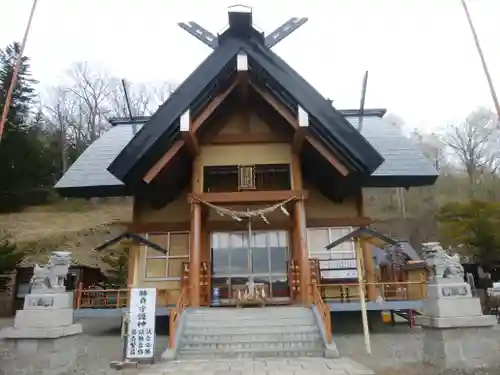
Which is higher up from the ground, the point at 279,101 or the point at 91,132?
the point at 91,132

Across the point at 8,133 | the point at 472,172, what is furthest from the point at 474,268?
the point at 8,133

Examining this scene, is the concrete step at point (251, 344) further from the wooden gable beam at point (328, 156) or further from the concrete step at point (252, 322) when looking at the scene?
the wooden gable beam at point (328, 156)

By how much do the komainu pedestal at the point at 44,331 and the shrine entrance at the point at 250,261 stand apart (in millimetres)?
5745

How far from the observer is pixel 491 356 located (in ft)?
19.4

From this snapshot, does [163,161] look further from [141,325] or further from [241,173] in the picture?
[141,325]

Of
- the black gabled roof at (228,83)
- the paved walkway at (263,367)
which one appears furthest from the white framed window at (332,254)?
the paved walkway at (263,367)

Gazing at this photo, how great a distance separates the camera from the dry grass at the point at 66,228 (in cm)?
2591

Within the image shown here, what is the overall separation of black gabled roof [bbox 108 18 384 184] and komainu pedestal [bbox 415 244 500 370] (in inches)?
168

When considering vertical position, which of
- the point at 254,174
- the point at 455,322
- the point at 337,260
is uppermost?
the point at 254,174

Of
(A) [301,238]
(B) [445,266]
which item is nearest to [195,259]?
(A) [301,238]

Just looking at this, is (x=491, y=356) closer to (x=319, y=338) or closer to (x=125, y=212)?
(x=319, y=338)

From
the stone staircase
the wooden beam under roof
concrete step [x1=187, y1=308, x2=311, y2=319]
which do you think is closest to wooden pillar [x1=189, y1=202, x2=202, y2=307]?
the stone staircase

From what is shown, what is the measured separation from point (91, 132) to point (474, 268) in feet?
116

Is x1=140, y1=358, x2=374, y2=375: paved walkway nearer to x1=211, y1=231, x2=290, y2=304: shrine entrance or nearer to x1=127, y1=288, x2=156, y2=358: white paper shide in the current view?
x1=127, y1=288, x2=156, y2=358: white paper shide
